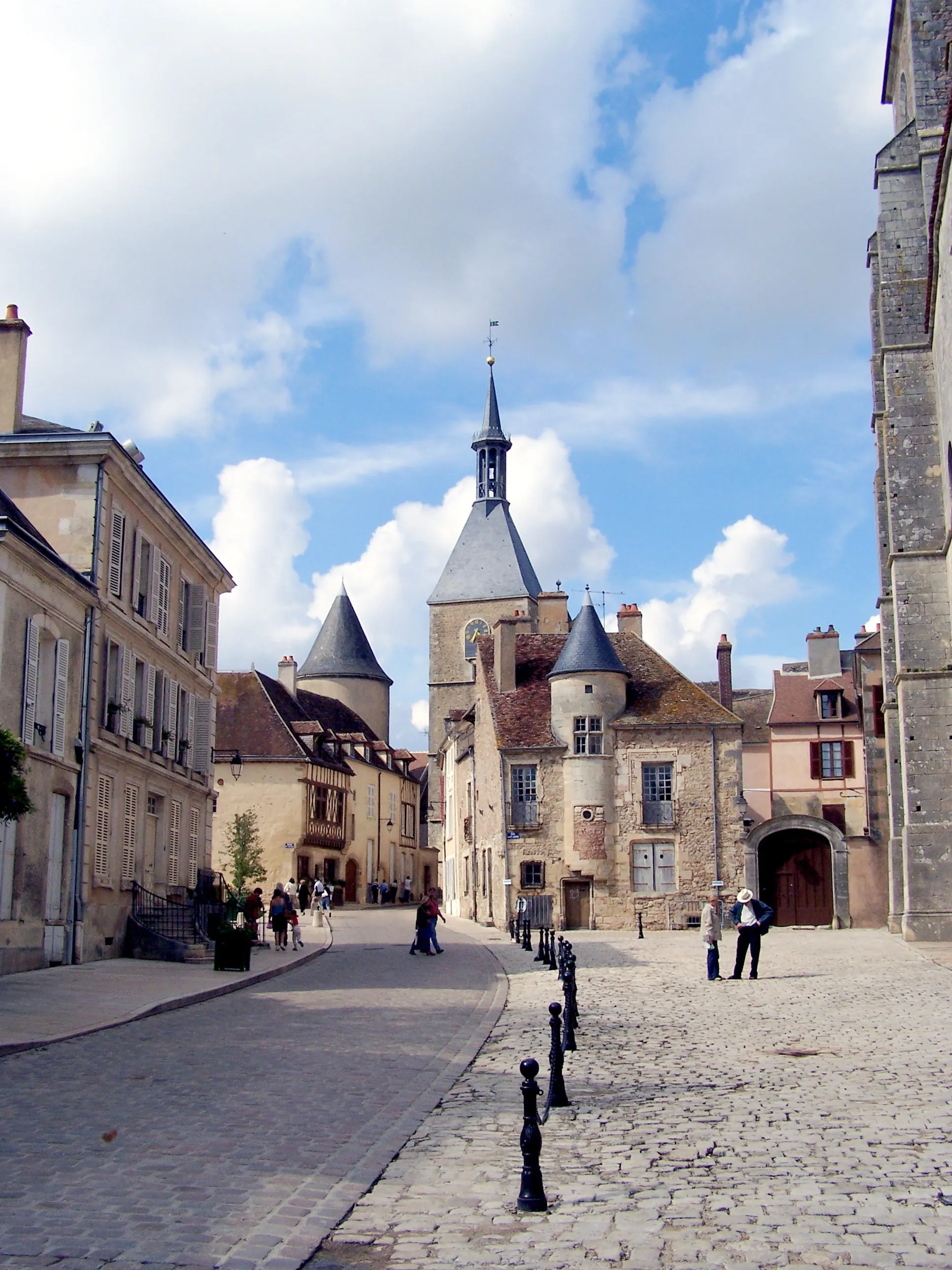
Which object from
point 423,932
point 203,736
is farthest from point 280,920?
point 203,736

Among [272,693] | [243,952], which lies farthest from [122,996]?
[272,693]

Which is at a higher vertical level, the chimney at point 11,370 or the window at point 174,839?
the chimney at point 11,370

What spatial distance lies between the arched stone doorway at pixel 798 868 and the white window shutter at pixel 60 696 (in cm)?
2145

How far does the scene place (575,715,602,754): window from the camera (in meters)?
35.8

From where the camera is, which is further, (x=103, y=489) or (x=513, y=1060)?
(x=103, y=489)

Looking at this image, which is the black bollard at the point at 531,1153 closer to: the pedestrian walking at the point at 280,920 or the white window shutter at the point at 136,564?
the white window shutter at the point at 136,564

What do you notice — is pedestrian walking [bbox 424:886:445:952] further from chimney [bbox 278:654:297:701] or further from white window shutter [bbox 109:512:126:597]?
chimney [bbox 278:654:297:701]

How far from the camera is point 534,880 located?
3531 centimetres

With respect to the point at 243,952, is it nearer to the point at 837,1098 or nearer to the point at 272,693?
the point at 837,1098

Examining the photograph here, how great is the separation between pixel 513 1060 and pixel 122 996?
632cm

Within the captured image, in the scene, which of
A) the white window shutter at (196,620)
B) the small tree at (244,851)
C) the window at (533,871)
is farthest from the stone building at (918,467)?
the small tree at (244,851)

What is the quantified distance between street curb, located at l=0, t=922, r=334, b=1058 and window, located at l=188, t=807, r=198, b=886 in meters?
4.02

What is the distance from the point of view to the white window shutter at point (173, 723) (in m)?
25.6

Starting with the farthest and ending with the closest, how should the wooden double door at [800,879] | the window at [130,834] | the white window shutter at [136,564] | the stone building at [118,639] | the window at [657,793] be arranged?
the wooden double door at [800,879] → the window at [657,793] → the white window shutter at [136,564] → the window at [130,834] → the stone building at [118,639]
